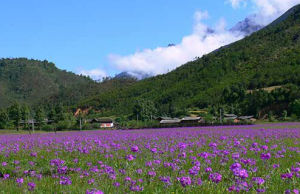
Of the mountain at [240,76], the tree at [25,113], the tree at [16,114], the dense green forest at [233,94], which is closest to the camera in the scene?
the tree at [16,114]

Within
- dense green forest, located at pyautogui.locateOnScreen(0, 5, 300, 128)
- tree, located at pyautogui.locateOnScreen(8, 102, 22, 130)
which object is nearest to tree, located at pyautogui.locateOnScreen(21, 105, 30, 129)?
dense green forest, located at pyautogui.locateOnScreen(0, 5, 300, 128)

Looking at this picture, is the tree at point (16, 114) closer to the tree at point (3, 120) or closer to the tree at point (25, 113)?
the tree at point (25, 113)

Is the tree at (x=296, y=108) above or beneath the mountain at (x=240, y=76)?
beneath

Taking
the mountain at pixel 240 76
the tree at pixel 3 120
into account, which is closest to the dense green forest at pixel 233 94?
the mountain at pixel 240 76

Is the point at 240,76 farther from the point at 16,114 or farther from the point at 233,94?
the point at 16,114

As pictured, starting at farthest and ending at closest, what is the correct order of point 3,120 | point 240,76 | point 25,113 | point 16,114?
point 240,76 → point 3,120 → point 25,113 → point 16,114

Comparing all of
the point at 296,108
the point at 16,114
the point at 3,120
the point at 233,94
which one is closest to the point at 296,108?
the point at 296,108

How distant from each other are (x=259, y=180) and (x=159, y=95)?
618 ft

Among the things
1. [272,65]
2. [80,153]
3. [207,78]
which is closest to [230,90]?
[272,65]

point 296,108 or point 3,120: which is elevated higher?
point 3,120

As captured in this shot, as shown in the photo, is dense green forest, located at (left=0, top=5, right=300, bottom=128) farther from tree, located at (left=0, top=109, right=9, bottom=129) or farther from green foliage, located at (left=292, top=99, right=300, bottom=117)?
tree, located at (left=0, top=109, right=9, bottom=129)

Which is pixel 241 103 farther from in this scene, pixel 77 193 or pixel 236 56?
pixel 77 193

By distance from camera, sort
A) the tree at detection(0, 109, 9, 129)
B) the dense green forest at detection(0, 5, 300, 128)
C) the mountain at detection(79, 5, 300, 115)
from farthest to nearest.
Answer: the mountain at detection(79, 5, 300, 115) < the tree at detection(0, 109, 9, 129) < the dense green forest at detection(0, 5, 300, 128)

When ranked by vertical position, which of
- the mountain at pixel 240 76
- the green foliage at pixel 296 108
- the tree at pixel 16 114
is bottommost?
the green foliage at pixel 296 108
